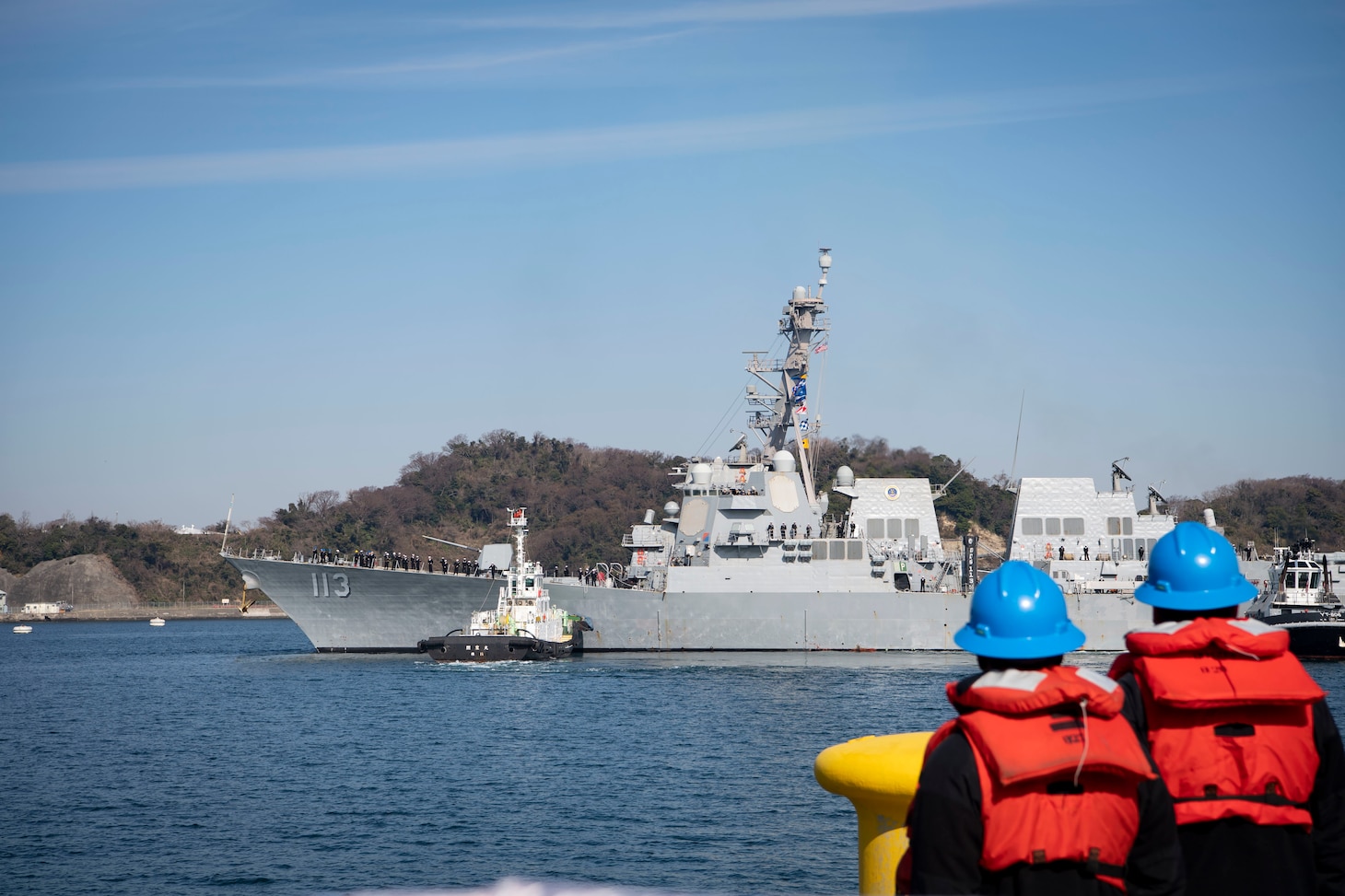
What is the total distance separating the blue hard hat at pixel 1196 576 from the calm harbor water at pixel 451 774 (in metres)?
9.46

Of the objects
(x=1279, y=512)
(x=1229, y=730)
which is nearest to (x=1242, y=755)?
(x=1229, y=730)

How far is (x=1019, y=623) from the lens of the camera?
128 inches

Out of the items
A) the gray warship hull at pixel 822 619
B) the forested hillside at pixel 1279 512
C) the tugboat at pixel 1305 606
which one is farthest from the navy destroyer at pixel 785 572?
the forested hillside at pixel 1279 512

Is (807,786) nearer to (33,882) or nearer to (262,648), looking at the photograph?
(33,882)

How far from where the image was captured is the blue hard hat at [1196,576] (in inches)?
149

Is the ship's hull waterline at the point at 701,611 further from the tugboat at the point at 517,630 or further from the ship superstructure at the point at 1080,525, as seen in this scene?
the ship superstructure at the point at 1080,525

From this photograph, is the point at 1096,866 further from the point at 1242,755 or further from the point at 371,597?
the point at 371,597

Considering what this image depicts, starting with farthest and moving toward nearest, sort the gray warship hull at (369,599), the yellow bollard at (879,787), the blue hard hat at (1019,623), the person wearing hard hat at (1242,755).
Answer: the gray warship hull at (369,599), the yellow bollard at (879,787), the person wearing hard hat at (1242,755), the blue hard hat at (1019,623)

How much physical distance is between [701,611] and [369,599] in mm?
10892

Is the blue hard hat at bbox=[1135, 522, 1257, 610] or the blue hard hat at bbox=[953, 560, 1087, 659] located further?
the blue hard hat at bbox=[1135, 522, 1257, 610]

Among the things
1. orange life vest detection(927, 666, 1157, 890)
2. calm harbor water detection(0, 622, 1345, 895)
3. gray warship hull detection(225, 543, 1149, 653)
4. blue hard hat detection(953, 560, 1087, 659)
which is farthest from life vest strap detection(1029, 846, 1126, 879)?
gray warship hull detection(225, 543, 1149, 653)

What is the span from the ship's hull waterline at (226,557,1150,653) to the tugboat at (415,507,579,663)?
88 centimetres

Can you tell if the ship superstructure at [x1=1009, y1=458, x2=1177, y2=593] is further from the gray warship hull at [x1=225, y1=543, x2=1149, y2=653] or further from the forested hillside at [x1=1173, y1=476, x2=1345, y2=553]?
the forested hillside at [x1=1173, y1=476, x2=1345, y2=553]

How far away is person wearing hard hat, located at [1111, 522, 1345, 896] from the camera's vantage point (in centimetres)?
359
